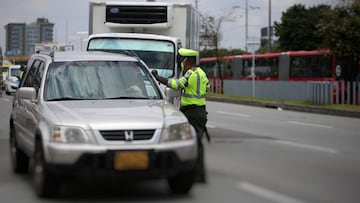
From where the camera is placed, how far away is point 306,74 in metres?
37.0

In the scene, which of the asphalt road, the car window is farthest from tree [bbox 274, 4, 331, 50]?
the car window

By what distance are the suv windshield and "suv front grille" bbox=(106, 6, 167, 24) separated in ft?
21.1

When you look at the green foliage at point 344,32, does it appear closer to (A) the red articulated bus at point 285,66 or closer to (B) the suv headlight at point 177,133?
(A) the red articulated bus at point 285,66

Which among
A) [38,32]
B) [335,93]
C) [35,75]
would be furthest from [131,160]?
[38,32]

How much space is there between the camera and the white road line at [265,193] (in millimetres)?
7637

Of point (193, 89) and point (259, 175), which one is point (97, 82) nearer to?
point (193, 89)

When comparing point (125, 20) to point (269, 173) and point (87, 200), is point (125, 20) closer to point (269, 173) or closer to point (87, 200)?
point (269, 173)

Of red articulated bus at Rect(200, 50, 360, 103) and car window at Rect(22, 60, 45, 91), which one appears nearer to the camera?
car window at Rect(22, 60, 45, 91)

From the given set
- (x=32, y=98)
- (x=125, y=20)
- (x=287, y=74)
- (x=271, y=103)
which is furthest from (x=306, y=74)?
(x=32, y=98)

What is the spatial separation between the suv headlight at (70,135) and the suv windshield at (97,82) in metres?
1.14

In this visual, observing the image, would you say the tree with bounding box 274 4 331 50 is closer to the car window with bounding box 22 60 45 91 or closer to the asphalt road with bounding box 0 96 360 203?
the asphalt road with bounding box 0 96 360 203

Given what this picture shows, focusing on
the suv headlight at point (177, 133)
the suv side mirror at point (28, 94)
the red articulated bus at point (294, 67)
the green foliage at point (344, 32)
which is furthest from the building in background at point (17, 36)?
the suv headlight at point (177, 133)

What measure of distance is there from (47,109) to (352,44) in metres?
22.2

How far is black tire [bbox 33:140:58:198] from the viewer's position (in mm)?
7191
